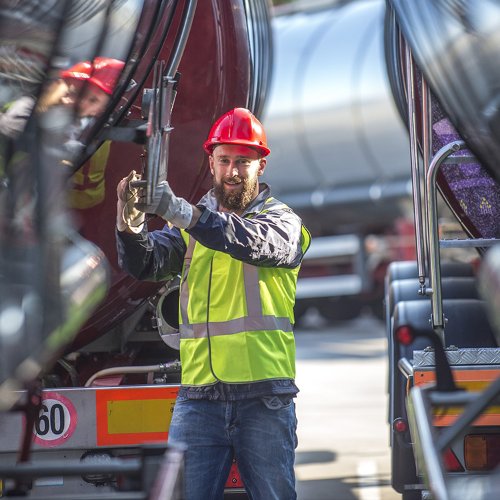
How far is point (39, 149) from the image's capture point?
10.8 feet

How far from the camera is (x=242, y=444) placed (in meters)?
4.18

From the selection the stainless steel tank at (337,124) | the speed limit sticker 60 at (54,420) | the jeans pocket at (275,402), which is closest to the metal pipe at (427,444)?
the jeans pocket at (275,402)

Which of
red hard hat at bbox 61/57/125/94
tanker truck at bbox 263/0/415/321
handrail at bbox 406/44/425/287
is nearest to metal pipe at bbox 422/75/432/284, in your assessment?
handrail at bbox 406/44/425/287

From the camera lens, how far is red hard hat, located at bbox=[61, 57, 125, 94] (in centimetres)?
358

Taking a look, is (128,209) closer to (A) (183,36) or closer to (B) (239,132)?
(B) (239,132)

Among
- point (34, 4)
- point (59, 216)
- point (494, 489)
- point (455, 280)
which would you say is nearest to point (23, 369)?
point (59, 216)

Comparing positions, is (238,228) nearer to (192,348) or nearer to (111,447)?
(192,348)

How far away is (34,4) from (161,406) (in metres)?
2.07

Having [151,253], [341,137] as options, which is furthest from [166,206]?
[341,137]

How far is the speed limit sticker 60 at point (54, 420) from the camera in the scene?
482 cm

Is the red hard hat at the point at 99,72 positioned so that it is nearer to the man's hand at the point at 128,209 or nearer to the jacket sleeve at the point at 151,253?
the man's hand at the point at 128,209

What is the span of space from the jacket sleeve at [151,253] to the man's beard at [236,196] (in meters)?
0.26

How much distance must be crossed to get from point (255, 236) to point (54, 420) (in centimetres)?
133

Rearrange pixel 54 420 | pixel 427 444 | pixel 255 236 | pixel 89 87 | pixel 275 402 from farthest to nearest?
pixel 54 420
pixel 275 402
pixel 255 236
pixel 89 87
pixel 427 444
